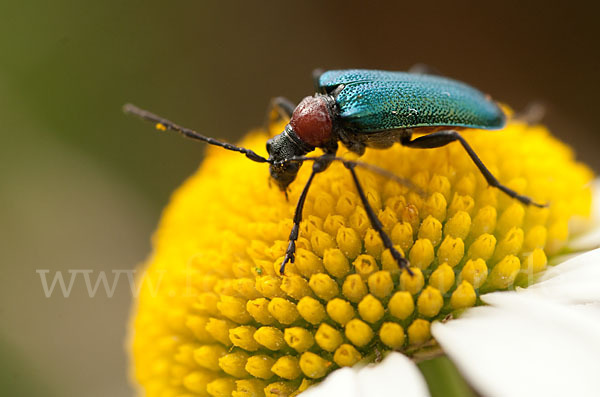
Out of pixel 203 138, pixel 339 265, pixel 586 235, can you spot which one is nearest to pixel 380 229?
pixel 339 265

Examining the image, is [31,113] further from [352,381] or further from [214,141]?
[352,381]

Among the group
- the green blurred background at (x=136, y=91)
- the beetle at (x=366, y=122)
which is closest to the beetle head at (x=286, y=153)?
the beetle at (x=366, y=122)

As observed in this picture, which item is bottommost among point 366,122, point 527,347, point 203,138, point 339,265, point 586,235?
point 527,347

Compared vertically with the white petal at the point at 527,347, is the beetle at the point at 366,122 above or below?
above

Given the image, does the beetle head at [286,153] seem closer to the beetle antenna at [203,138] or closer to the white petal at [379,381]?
the beetle antenna at [203,138]

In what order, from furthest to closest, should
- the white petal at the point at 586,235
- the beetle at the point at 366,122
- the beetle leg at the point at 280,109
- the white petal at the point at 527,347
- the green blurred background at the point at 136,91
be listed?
the green blurred background at the point at 136,91, the beetle leg at the point at 280,109, the white petal at the point at 586,235, the beetle at the point at 366,122, the white petal at the point at 527,347

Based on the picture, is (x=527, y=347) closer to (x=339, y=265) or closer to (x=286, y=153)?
(x=339, y=265)

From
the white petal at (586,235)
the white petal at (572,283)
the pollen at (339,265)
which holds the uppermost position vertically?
the pollen at (339,265)
